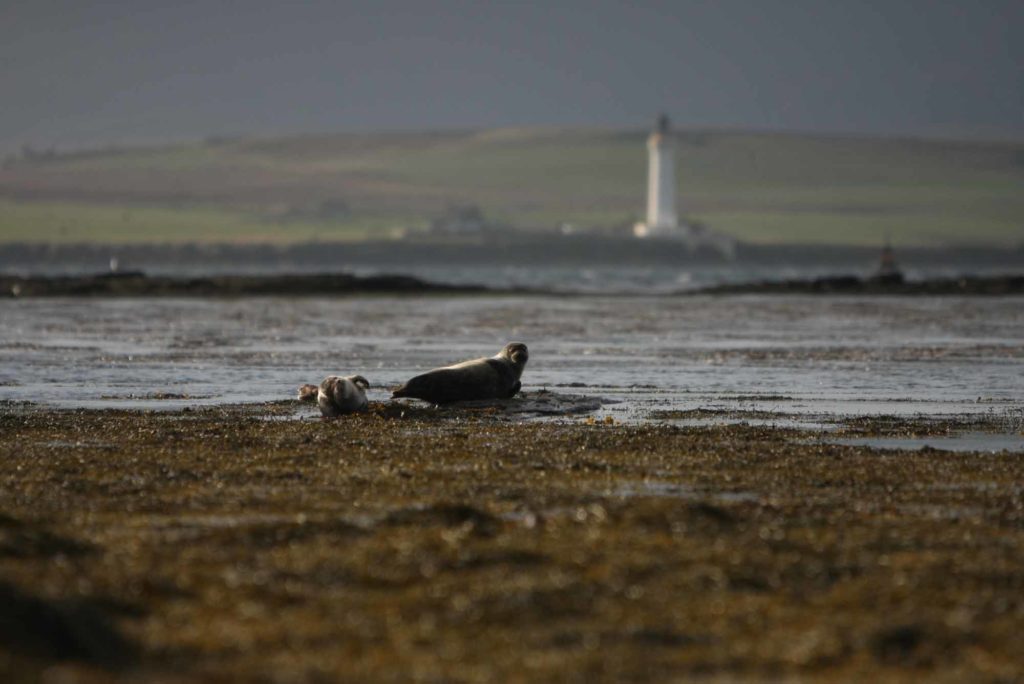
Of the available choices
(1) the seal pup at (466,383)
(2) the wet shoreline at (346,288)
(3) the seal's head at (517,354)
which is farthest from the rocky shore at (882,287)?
(1) the seal pup at (466,383)

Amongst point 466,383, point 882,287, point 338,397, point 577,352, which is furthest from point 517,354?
point 882,287

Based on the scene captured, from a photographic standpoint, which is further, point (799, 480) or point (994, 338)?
point (994, 338)

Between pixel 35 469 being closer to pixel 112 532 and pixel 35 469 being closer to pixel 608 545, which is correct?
pixel 112 532

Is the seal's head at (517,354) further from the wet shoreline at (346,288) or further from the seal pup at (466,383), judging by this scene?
the wet shoreline at (346,288)

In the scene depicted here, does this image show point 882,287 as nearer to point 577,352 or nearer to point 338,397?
point 577,352

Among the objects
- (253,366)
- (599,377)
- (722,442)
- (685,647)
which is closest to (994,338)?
(599,377)

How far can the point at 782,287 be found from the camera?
67.2m

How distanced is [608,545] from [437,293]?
55510 mm

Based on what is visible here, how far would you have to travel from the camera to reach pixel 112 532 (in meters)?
8.98

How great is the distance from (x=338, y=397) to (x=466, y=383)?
195 centimetres

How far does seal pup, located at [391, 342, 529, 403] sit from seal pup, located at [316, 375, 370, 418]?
1.17m

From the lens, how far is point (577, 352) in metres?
28.1

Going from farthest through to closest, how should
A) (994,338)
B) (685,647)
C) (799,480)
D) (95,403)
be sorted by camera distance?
(994,338) → (95,403) → (799,480) → (685,647)

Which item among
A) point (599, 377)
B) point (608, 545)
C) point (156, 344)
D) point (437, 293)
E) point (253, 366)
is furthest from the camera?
point (437, 293)
